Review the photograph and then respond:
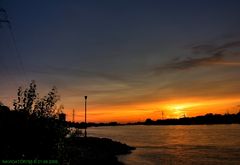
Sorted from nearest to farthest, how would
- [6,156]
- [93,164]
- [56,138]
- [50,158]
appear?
[6,156]
[50,158]
[56,138]
[93,164]

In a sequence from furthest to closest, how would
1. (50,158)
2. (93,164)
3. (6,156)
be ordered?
(93,164) → (50,158) → (6,156)

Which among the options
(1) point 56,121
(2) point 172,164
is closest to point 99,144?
(2) point 172,164

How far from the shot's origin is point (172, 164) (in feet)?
266

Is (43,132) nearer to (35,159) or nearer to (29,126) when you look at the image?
(29,126)

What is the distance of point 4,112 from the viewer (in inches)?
593

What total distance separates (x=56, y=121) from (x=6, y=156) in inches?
127

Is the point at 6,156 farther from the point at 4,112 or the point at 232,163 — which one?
the point at 232,163

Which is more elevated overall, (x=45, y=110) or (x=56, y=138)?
(x=45, y=110)

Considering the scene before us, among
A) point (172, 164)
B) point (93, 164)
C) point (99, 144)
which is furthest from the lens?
point (99, 144)

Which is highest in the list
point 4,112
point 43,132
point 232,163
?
point 4,112

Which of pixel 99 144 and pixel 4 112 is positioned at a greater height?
pixel 4 112

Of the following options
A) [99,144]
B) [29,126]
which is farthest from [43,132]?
[99,144]

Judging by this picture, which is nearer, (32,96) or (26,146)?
(26,146)

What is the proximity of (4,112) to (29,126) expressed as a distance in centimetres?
185
